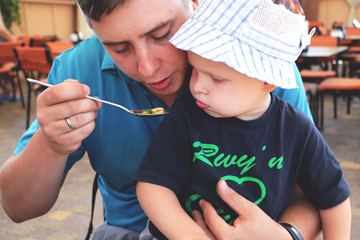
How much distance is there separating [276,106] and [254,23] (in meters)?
0.24

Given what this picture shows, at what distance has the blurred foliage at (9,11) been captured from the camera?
9927mm

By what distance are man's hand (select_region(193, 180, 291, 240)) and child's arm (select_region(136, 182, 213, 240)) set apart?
0.04m

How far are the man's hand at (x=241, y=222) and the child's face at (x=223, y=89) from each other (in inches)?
7.4

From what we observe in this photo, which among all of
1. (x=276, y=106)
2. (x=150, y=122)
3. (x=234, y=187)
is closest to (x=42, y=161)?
(x=150, y=122)

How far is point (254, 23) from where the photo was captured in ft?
2.89

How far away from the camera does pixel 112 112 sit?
1.21 m

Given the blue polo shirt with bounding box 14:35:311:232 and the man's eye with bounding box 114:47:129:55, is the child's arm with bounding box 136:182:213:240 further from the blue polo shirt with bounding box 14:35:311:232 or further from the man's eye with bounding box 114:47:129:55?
the man's eye with bounding box 114:47:129:55

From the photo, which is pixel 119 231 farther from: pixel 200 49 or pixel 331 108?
pixel 331 108

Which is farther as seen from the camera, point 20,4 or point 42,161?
point 20,4

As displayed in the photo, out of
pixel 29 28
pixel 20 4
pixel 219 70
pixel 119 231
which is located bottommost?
pixel 29 28

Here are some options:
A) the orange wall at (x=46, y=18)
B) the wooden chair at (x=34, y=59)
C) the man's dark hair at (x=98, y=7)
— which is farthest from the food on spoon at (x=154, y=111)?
the orange wall at (x=46, y=18)

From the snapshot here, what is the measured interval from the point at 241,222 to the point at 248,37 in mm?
456

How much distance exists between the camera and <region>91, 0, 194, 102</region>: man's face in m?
0.97

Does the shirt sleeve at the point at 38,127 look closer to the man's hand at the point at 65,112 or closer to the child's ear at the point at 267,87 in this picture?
the man's hand at the point at 65,112
